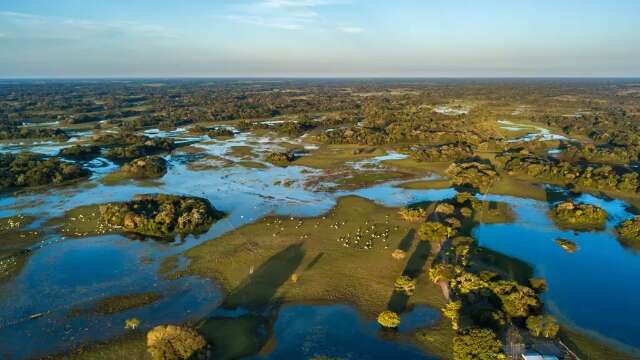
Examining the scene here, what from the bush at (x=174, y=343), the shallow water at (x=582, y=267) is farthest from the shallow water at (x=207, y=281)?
the bush at (x=174, y=343)

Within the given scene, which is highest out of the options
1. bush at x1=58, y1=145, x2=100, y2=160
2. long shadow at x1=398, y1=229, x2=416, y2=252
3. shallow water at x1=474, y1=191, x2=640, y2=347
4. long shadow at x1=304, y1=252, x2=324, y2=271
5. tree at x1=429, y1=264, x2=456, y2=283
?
bush at x1=58, y1=145, x2=100, y2=160

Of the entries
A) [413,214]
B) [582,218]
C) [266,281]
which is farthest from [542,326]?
[582,218]

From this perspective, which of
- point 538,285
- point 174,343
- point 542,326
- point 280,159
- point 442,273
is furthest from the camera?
point 280,159

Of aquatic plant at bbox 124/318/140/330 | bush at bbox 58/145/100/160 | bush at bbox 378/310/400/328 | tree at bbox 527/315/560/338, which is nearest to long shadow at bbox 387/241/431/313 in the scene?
bush at bbox 378/310/400/328

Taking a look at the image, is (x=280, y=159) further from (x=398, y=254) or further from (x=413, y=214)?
(x=398, y=254)

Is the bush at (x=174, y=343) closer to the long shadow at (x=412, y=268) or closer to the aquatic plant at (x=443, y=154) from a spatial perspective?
the long shadow at (x=412, y=268)

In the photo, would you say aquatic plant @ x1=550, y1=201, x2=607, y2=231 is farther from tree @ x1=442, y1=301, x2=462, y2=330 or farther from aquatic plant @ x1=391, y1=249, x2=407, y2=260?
tree @ x1=442, y1=301, x2=462, y2=330
